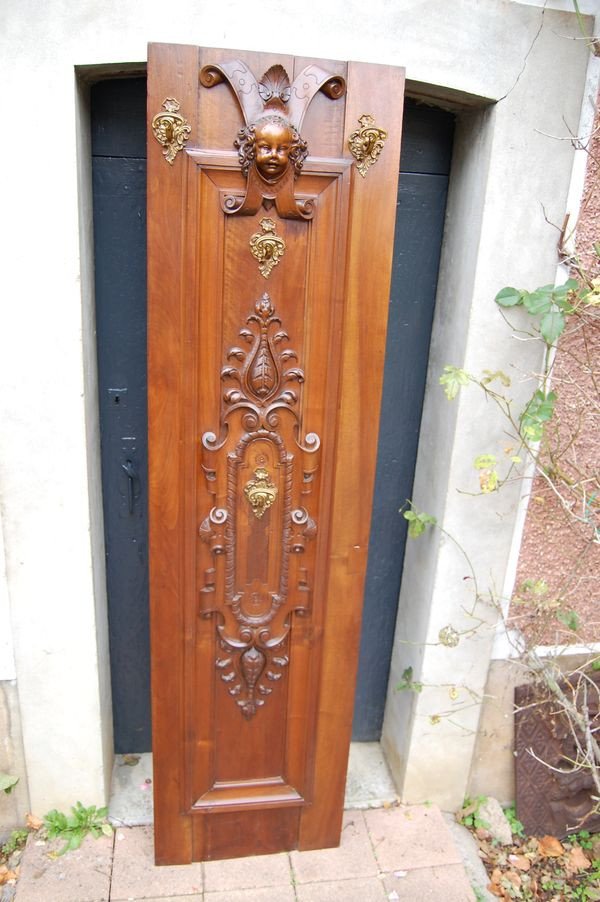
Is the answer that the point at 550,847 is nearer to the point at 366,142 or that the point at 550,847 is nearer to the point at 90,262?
the point at 366,142

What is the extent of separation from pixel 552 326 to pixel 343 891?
213 centimetres

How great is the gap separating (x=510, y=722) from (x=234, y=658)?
49.9 inches

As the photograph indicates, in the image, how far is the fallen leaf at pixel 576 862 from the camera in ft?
9.05

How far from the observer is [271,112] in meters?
1.82

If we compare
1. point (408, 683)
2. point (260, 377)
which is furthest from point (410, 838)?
point (260, 377)

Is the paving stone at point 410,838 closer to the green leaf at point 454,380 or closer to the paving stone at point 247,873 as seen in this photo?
the paving stone at point 247,873

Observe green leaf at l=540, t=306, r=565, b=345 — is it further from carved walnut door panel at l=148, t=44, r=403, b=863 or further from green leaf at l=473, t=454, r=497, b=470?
carved walnut door panel at l=148, t=44, r=403, b=863

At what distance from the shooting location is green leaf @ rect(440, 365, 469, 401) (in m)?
2.17

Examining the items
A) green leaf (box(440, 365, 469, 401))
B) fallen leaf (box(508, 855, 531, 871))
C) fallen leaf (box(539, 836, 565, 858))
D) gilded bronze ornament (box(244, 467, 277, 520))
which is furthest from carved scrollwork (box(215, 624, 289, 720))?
fallen leaf (box(539, 836, 565, 858))

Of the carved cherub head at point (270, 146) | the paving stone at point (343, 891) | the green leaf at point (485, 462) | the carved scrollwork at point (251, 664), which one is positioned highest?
the carved cherub head at point (270, 146)

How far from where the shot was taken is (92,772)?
2.63 meters

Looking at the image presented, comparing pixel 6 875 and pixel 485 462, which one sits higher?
pixel 485 462

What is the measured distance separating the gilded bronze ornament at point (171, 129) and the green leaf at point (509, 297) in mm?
1093

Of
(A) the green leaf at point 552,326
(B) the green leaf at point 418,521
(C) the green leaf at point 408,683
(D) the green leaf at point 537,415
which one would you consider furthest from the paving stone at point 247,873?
(A) the green leaf at point 552,326
